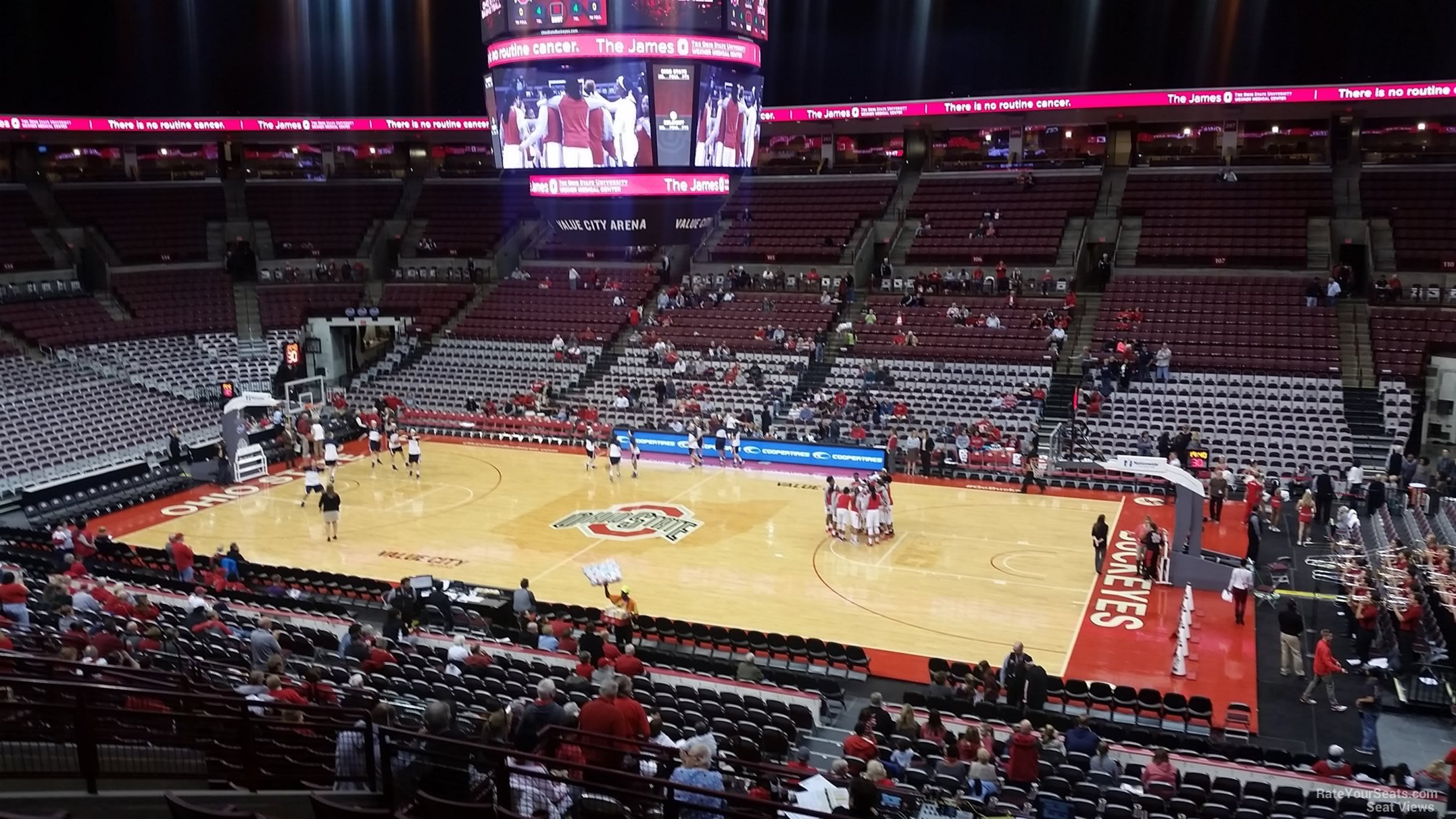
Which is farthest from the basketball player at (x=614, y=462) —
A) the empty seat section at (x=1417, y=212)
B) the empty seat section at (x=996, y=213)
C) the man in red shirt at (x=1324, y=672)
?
the empty seat section at (x=1417, y=212)

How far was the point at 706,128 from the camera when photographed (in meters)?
20.0

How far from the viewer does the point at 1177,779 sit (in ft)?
35.3

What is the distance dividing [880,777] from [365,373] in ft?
116

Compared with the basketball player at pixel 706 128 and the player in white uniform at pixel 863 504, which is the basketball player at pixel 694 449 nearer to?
the player in white uniform at pixel 863 504

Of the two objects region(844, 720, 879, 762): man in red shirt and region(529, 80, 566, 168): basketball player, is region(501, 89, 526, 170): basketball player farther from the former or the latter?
region(844, 720, 879, 762): man in red shirt

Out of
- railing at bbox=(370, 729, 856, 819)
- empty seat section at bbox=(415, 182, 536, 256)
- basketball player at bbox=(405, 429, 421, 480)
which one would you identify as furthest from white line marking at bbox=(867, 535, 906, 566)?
empty seat section at bbox=(415, 182, 536, 256)

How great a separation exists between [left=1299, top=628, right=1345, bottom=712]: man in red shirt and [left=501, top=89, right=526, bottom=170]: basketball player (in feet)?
51.7

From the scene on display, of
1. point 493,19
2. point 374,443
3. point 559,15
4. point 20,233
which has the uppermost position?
point 493,19

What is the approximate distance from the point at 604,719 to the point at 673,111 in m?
13.9

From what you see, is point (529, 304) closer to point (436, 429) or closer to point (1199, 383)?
point (436, 429)

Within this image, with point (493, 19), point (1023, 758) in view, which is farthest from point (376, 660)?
point (493, 19)

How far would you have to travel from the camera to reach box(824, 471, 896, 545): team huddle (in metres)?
22.3

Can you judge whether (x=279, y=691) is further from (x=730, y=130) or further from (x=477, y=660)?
(x=730, y=130)

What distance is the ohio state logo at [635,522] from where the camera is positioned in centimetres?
2333
